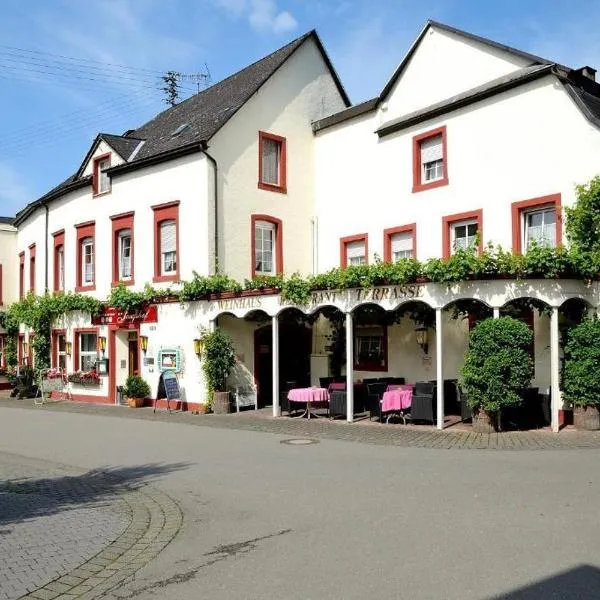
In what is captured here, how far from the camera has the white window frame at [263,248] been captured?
22281 millimetres

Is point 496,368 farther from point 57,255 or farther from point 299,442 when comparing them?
point 57,255

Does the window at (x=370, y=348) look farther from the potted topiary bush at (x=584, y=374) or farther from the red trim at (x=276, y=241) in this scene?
the potted topiary bush at (x=584, y=374)

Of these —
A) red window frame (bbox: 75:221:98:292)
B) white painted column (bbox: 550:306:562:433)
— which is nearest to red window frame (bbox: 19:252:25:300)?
red window frame (bbox: 75:221:98:292)

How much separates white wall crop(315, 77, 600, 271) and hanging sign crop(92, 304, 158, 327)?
548 centimetres

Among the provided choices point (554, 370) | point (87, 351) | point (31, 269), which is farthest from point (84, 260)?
point (554, 370)

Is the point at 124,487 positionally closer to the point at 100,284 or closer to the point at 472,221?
the point at 472,221

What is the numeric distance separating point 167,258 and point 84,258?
17.0 feet

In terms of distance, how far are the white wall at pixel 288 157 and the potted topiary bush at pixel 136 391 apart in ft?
14.6

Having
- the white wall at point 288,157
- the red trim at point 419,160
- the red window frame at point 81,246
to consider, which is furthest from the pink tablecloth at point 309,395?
the red window frame at point 81,246

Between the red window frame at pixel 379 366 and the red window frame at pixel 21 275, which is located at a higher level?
the red window frame at pixel 21 275

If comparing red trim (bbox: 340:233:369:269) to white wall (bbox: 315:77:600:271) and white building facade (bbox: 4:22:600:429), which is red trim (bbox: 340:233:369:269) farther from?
white wall (bbox: 315:77:600:271)

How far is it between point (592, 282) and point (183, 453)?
8.79 meters

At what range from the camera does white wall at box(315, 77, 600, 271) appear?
54.0 feet

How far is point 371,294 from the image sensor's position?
16172 millimetres
